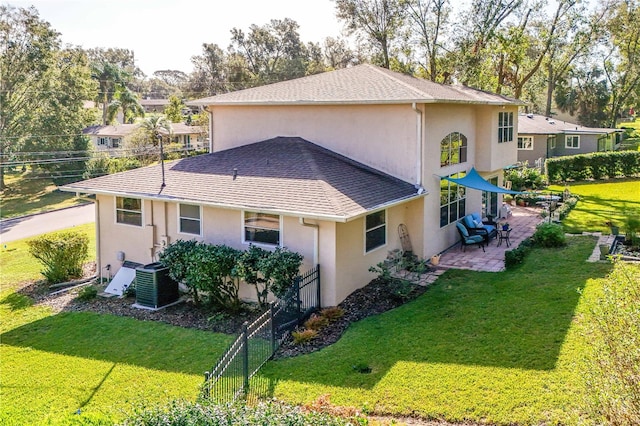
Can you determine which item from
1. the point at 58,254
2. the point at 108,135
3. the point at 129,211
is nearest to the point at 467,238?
the point at 129,211

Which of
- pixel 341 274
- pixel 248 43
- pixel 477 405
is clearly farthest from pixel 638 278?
pixel 248 43

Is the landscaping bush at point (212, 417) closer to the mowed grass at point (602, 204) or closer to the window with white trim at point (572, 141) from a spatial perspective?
the mowed grass at point (602, 204)

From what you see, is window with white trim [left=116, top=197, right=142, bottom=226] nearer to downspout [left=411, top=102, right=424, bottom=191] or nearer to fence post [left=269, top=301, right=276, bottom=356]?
fence post [left=269, top=301, right=276, bottom=356]

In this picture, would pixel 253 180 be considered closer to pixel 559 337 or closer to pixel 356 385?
pixel 356 385

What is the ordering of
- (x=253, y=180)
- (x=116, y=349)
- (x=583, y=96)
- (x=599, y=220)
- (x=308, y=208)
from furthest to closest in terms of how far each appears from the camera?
(x=583, y=96), (x=599, y=220), (x=253, y=180), (x=308, y=208), (x=116, y=349)

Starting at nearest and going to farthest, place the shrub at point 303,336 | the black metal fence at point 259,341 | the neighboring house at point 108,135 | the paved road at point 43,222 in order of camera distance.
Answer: the black metal fence at point 259,341 → the shrub at point 303,336 → the paved road at point 43,222 → the neighboring house at point 108,135

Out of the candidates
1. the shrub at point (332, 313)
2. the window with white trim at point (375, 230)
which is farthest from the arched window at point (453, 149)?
the shrub at point (332, 313)
